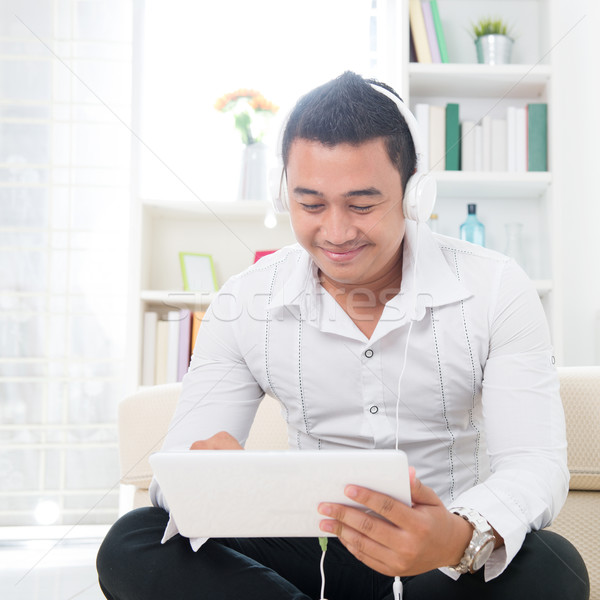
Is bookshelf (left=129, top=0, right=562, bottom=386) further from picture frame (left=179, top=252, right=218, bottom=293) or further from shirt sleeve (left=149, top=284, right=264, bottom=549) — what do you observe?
shirt sleeve (left=149, top=284, right=264, bottom=549)

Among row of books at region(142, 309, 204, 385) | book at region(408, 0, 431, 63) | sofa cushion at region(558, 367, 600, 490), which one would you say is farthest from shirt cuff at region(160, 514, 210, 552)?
book at region(408, 0, 431, 63)

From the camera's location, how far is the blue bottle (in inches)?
97.7

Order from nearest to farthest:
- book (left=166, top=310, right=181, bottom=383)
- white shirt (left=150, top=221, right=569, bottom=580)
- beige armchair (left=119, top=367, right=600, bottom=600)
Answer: white shirt (left=150, top=221, right=569, bottom=580), beige armchair (left=119, top=367, right=600, bottom=600), book (left=166, top=310, right=181, bottom=383)

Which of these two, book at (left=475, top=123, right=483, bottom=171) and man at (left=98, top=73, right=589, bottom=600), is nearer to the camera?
man at (left=98, top=73, right=589, bottom=600)

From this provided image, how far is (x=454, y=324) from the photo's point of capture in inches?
43.6

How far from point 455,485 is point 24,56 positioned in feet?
7.96

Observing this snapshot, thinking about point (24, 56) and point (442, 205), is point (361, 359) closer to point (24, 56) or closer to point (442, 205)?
point (442, 205)

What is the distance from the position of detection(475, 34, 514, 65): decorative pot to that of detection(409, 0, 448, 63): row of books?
143mm

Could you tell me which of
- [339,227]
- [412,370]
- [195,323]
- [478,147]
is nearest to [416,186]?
[339,227]

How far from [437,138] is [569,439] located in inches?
56.2

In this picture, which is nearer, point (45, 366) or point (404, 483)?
point (404, 483)

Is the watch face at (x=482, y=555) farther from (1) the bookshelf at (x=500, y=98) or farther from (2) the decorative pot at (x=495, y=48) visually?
(2) the decorative pot at (x=495, y=48)

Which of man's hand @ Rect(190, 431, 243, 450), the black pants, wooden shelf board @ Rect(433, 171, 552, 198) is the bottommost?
the black pants

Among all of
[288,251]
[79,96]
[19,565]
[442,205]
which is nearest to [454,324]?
[288,251]
